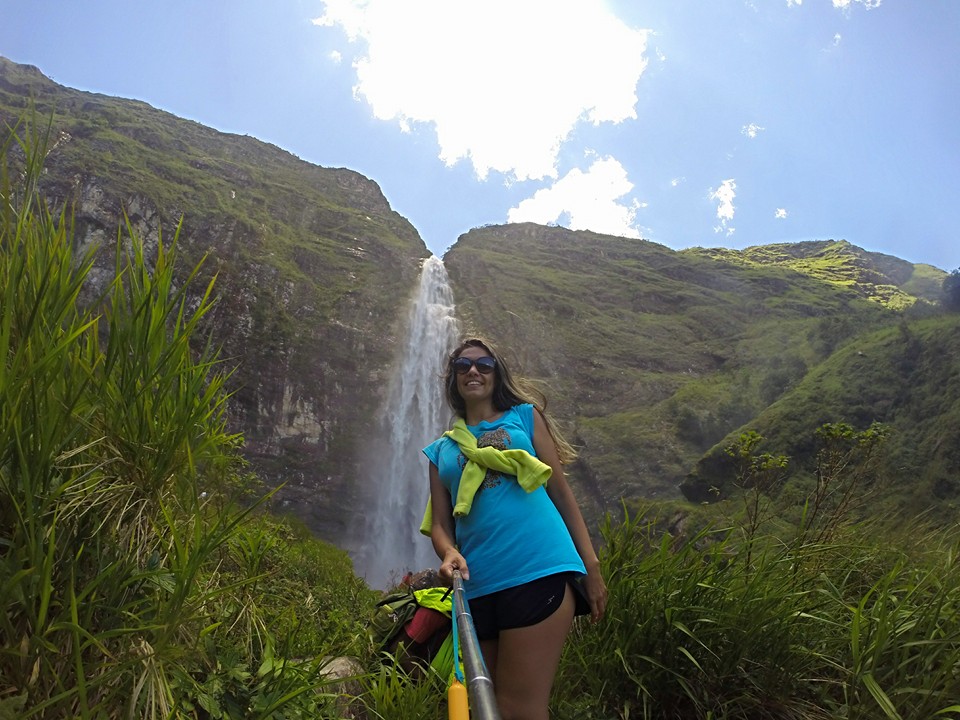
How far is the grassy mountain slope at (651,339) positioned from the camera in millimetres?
32531

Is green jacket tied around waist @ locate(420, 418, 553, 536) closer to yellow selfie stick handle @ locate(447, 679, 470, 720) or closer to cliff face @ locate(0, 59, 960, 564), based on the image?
yellow selfie stick handle @ locate(447, 679, 470, 720)

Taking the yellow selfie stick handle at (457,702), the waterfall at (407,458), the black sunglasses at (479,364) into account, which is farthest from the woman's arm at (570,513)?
the waterfall at (407,458)

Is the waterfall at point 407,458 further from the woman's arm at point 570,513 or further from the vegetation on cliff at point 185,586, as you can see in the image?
the woman's arm at point 570,513

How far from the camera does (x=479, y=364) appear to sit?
2.45 m

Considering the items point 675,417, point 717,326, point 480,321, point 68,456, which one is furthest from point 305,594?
point 717,326

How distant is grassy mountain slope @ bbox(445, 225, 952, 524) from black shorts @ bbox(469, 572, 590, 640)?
Answer: 20.7m

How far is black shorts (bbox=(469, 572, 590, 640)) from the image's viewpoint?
1.90m

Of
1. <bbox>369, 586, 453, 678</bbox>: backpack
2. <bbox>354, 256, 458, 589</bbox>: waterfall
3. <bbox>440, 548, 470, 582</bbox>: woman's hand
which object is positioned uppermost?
<bbox>440, 548, 470, 582</bbox>: woman's hand

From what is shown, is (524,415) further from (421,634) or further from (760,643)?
(421,634)

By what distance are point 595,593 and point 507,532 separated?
1.34 feet

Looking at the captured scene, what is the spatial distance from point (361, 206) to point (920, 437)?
222 ft

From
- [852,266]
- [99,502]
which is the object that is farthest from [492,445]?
[852,266]

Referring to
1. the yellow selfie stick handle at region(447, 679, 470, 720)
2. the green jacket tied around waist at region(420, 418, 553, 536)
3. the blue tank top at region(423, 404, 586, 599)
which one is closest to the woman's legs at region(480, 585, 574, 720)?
the blue tank top at region(423, 404, 586, 599)

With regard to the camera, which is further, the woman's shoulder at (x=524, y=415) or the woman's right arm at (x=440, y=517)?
the woman's shoulder at (x=524, y=415)
